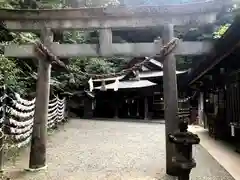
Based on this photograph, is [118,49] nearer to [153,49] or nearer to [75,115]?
[153,49]

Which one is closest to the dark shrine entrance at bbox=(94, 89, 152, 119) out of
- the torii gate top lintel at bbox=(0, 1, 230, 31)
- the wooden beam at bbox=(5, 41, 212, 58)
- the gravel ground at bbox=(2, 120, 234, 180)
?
the gravel ground at bbox=(2, 120, 234, 180)

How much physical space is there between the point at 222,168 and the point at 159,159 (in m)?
1.61

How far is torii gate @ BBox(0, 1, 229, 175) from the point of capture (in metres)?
5.61

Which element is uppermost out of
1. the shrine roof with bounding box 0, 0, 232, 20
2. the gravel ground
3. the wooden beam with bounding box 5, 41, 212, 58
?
the shrine roof with bounding box 0, 0, 232, 20

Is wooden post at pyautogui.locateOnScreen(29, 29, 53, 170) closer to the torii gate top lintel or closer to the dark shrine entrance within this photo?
the torii gate top lintel

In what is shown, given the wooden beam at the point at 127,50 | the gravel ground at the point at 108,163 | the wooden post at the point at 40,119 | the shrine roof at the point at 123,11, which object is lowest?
the gravel ground at the point at 108,163

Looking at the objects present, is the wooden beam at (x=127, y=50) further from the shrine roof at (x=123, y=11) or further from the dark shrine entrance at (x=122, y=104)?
the dark shrine entrance at (x=122, y=104)

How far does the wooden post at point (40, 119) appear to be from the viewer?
5.76 meters

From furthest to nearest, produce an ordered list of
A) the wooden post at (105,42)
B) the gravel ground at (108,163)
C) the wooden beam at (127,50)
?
the wooden post at (105,42)
the wooden beam at (127,50)
the gravel ground at (108,163)

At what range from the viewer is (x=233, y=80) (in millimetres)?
8719

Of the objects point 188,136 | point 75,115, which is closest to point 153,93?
point 75,115

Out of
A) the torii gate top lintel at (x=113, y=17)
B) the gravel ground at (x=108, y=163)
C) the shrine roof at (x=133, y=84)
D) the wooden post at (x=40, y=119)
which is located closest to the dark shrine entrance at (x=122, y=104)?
the shrine roof at (x=133, y=84)

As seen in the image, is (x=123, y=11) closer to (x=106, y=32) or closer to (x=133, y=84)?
(x=106, y=32)

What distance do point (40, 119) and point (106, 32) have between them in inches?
91.9
